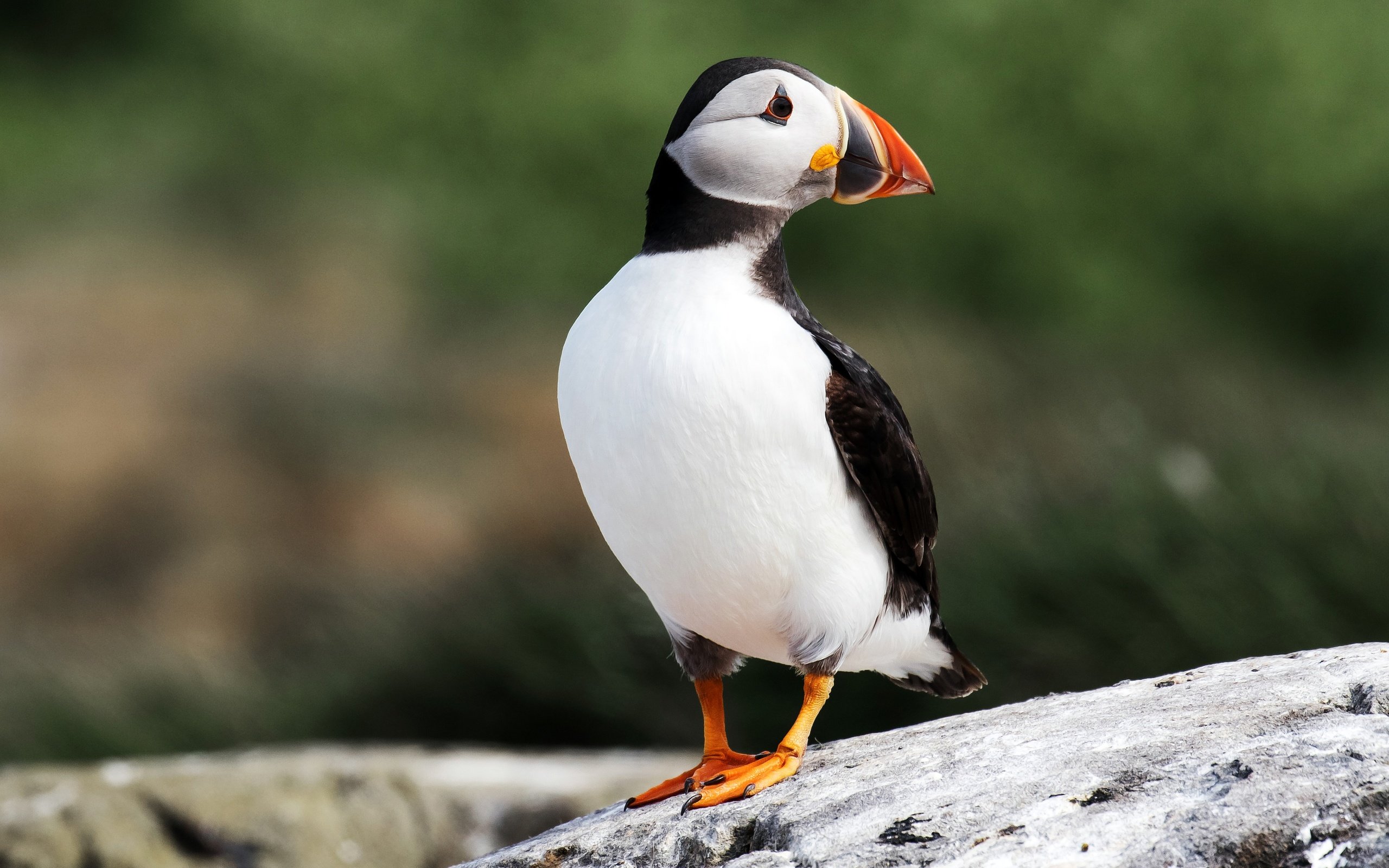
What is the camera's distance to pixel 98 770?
14.3ft

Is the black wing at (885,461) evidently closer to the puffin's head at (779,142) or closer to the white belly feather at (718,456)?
the white belly feather at (718,456)

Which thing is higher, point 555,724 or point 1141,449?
point 1141,449

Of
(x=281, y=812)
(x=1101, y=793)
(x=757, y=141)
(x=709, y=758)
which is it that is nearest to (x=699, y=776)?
(x=709, y=758)

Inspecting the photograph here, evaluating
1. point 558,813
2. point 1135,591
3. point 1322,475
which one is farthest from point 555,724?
point 1322,475

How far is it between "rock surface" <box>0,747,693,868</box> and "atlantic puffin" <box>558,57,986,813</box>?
1567 millimetres

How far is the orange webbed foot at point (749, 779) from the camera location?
2.52m

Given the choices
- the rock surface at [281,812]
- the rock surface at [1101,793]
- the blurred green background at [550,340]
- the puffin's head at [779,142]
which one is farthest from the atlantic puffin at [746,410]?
the blurred green background at [550,340]

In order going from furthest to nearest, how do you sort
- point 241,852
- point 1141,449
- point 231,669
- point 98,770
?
point 231,669, point 1141,449, point 98,770, point 241,852

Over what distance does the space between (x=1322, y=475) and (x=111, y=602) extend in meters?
8.41

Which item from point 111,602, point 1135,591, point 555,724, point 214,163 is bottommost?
point 111,602

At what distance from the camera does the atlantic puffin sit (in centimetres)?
249

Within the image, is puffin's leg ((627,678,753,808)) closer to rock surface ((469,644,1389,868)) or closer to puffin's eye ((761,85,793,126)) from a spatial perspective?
rock surface ((469,644,1389,868))

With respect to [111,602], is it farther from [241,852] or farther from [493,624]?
[241,852]

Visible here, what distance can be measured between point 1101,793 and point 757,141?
129 cm
